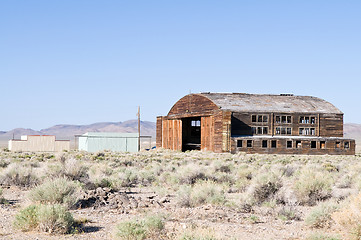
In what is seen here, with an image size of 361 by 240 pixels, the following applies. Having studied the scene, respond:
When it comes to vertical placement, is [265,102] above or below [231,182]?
above

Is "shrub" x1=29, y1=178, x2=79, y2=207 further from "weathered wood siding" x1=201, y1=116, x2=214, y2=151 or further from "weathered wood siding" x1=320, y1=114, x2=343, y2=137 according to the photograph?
"weathered wood siding" x1=320, y1=114, x2=343, y2=137

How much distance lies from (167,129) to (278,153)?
47.0ft

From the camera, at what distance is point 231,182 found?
17766 mm

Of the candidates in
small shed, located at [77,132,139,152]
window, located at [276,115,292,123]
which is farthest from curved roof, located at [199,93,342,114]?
small shed, located at [77,132,139,152]

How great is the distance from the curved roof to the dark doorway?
488 cm

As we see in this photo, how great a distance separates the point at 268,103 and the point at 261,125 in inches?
145

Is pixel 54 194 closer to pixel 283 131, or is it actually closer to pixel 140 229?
pixel 140 229

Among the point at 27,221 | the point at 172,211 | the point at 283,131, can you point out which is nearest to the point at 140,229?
the point at 27,221

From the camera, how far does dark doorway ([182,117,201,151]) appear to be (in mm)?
50250

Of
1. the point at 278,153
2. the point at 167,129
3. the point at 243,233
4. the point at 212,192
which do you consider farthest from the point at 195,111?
the point at 243,233

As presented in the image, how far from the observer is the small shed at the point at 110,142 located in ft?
182

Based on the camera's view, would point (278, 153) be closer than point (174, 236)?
No

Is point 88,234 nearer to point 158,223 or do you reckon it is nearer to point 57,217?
point 57,217

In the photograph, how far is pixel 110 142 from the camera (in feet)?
184
